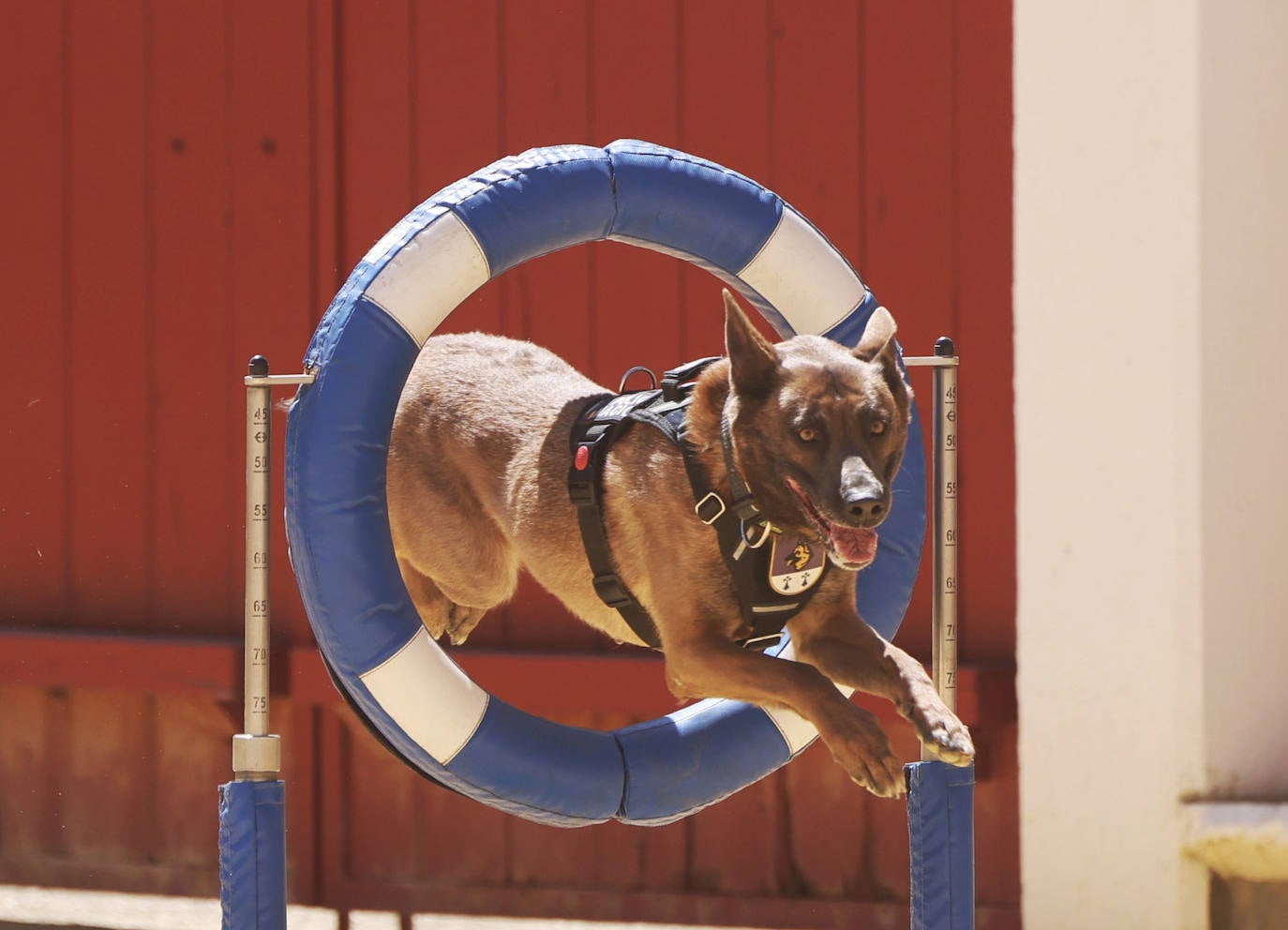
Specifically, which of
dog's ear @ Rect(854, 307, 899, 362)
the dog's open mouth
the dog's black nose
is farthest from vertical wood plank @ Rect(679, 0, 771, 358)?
the dog's black nose

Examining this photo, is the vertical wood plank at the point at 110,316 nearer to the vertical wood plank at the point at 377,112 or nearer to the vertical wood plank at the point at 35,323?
the vertical wood plank at the point at 35,323

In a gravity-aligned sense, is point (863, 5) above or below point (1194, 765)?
above

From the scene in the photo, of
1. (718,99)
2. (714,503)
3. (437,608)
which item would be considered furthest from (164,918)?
(714,503)

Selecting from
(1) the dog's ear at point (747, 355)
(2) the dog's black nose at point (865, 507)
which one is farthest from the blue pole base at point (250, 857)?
(2) the dog's black nose at point (865, 507)

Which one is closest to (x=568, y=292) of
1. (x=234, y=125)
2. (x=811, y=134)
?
(x=811, y=134)

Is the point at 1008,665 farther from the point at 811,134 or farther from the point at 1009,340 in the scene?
the point at 811,134

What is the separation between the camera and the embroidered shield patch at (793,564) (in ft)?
10.4

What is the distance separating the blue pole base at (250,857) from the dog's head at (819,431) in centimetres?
128

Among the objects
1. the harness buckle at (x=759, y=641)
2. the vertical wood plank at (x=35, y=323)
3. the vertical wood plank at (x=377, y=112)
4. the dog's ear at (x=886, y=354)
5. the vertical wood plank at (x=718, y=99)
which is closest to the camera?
the dog's ear at (x=886, y=354)

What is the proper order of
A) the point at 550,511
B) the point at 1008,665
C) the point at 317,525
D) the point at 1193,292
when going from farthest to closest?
the point at 1008,665, the point at 1193,292, the point at 550,511, the point at 317,525

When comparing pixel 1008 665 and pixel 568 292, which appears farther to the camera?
pixel 568 292

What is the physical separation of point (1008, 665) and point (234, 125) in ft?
11.3

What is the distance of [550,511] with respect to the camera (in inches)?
148

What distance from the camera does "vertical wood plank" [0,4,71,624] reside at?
20.7 ft
